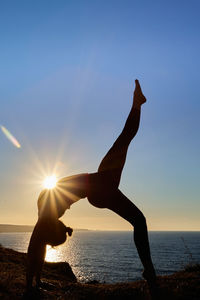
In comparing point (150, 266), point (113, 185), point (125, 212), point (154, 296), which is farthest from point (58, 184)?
point (154, 296)

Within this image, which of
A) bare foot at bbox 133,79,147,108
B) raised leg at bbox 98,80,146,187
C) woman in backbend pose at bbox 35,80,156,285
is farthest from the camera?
bare foot at bbox 133,79,147,108

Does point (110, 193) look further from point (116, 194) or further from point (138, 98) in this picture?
point (138, 98)

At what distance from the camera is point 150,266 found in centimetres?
398

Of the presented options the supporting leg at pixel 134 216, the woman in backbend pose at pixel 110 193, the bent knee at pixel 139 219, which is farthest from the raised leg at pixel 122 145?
the bent knee at pixel 139 219

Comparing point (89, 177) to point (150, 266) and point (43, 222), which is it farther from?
point (150, 266)

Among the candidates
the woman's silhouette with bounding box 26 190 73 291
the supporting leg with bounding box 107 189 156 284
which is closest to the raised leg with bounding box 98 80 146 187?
the supporting leg with bounding box 107 189 156 284

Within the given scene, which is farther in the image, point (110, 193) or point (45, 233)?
point (110, 193)

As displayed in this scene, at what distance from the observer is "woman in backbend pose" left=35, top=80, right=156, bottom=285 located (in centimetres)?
399

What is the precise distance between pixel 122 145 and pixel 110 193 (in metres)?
0.72

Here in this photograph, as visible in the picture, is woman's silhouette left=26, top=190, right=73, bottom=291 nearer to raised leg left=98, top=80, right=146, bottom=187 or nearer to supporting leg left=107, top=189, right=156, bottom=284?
supporting leg left=107, top=189, right=156, bottom=284

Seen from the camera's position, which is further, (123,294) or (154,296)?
(123,294)

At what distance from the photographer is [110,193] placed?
4.05 m

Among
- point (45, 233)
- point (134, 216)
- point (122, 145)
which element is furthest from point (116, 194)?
point (45, 233)

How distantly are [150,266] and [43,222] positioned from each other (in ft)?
5.24
